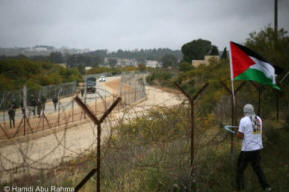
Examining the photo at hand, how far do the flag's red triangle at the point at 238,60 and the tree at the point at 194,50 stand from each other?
231ft

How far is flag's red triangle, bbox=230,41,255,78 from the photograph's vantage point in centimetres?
518

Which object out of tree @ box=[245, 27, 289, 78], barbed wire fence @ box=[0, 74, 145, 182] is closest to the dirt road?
barbed wire fence @ box=[0, 74, 145, 182]

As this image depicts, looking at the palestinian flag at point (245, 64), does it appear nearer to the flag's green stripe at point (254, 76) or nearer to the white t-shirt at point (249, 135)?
the flag's green stripe at point (254, 76)

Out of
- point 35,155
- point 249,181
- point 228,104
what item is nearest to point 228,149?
point 249,181

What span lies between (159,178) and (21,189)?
2111mm

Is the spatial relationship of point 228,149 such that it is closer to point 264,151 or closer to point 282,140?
point 264,151

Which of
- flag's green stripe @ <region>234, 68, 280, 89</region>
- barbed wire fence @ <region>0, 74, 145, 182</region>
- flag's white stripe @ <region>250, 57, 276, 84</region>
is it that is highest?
flag's white stripe @ <region>250, 57, 276, 84</region>

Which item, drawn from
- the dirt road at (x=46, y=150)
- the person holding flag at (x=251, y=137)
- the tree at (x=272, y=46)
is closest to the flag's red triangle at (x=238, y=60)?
the person holding flag at (x=251, y=137)

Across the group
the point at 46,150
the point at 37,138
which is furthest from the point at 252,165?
the point at 37,138

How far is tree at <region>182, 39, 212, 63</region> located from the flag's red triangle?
70.3 metres

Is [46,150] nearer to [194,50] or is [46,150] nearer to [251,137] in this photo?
[251,137]

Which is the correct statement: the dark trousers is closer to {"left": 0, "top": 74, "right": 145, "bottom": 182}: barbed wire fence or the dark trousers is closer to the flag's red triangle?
the flag's red triangle

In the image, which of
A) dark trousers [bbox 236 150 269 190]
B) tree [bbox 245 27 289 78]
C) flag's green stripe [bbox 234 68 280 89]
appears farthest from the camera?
tree [bbox 245 27 289 78]

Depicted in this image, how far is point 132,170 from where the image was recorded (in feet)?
14.8
